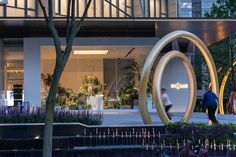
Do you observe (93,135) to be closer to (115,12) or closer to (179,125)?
(179,125)

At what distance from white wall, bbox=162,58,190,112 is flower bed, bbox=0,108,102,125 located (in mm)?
20332

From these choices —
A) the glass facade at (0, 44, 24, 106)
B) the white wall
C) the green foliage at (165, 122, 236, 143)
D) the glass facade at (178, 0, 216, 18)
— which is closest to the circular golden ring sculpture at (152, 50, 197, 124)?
the green foliage at (165, 122, 236, 143)

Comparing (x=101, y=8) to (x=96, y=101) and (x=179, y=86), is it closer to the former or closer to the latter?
(x=96, y=101)

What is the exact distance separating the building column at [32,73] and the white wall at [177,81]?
9.78 meters

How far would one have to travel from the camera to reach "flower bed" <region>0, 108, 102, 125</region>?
1540 cm

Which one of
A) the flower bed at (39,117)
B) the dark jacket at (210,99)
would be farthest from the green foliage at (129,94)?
the flower bed at (39,117)

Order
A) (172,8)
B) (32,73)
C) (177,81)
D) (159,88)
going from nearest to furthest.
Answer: (159,88)
(32,73)
(177,81)
(172,8)

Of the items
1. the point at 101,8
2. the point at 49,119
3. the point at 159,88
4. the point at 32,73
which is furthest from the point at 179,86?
the point at 49,119

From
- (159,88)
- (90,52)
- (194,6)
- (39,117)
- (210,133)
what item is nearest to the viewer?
(210,133)

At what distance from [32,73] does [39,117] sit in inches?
680

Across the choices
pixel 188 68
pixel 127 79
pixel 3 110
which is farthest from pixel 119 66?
pixel 3 110

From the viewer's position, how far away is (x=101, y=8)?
119ft

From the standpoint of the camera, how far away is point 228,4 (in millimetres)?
40344

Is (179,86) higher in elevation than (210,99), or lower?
higher
